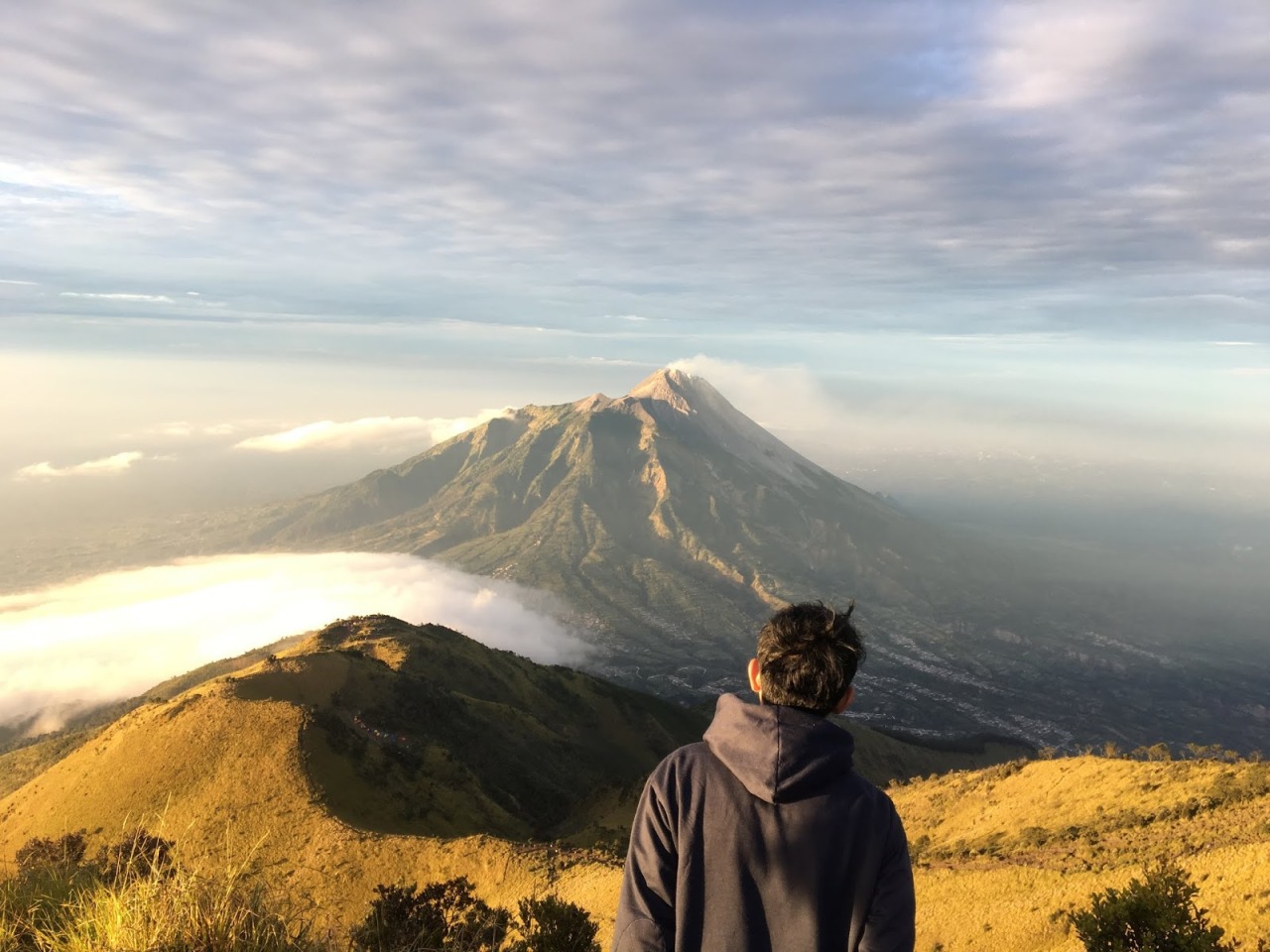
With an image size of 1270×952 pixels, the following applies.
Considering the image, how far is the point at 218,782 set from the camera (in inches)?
1848

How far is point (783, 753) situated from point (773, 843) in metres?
0.77

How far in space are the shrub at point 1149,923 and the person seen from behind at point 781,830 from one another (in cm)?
1262

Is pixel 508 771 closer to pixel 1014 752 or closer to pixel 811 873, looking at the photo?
pixel 811 873

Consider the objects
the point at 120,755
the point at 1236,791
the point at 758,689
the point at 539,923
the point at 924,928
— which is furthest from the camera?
the point at 120,755

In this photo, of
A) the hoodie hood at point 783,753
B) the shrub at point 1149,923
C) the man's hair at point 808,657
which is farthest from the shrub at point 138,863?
the shrub at point 1149,923

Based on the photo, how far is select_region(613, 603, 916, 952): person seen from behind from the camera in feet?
15.4

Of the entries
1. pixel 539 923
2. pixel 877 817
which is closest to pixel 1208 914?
pixel 539 923

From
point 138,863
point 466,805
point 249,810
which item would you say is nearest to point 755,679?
point 138,863

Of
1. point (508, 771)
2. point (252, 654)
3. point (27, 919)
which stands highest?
point (27, 919)

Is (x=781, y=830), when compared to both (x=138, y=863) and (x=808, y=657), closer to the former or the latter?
(x=808, y=657)

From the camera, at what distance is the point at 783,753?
15.1 feet

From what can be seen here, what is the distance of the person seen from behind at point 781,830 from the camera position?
470cm

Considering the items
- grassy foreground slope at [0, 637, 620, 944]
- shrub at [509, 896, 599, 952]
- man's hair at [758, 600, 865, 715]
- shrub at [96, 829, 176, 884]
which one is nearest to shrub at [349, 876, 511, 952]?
shrub at [509, 896, 599, 952]

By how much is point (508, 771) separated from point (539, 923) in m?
58.3
